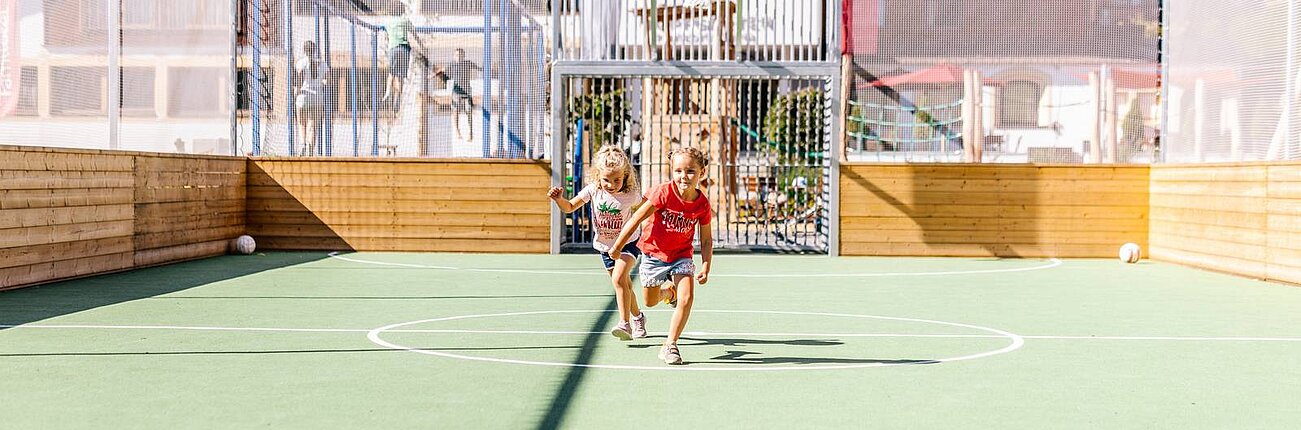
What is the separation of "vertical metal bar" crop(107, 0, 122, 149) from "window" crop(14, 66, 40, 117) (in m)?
1.62

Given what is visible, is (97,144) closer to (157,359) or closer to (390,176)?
(390,176)

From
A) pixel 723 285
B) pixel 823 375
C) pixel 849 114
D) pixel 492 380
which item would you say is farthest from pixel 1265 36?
pixel 492 380

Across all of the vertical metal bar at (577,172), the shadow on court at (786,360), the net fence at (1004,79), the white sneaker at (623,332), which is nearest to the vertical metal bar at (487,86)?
the vertical metal bar at (577,172)

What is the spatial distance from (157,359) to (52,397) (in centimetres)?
114

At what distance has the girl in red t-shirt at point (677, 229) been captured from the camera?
6.71 m

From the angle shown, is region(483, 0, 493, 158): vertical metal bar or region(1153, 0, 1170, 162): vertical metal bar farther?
region(483, 0, 493, 158): vertical metal bar

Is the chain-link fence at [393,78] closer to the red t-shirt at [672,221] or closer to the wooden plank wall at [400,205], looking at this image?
the wooden plank wall at [400,205]

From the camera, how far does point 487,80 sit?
16.0 metres

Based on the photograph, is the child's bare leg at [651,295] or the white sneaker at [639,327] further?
the white sneaker at [639,327]

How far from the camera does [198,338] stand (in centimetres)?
744

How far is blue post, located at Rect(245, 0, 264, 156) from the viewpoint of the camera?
53.7ft

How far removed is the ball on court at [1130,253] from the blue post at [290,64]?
9776 mm

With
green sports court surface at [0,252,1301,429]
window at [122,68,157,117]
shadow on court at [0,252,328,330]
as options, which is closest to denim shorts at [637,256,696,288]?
green sports court surface at [0,252,1301,429]

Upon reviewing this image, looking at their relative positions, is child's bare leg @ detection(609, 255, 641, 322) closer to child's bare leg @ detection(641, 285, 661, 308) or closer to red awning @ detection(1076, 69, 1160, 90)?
child's bare leg @ detection(641, 285, 661, 308)
